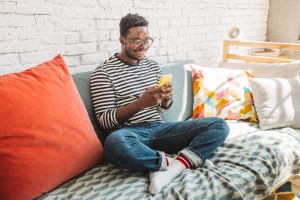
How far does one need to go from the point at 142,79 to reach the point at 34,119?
0.68 m

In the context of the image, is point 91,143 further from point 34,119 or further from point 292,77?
point 292,77

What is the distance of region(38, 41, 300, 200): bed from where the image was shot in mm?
1097

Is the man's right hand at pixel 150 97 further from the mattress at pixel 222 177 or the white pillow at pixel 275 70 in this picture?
the white pillow at pixel 275 70

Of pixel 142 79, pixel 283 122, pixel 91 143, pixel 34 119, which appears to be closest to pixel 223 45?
pixel 283 122

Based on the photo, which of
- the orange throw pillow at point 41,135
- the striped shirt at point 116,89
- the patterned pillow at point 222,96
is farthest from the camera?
the patterned pillow at point 222,96

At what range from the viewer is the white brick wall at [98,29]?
142cm

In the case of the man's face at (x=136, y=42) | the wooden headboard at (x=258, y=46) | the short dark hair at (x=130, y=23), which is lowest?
the wooden headboard at (x=258, y=46)

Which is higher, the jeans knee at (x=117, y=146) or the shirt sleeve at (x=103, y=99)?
the shirt sleeve at (x=103, y=99)

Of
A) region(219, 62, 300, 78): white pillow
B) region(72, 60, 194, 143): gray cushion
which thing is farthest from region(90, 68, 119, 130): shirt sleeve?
region(219, 62, 300, 78): white pillow

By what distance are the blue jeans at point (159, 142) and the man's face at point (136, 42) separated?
0.37 meters

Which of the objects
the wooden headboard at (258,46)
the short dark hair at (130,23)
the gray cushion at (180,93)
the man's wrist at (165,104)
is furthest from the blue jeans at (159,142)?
the wooden headboard at (258,46)

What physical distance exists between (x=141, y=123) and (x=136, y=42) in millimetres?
412

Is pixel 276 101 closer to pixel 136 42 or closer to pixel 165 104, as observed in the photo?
pixel 165 104

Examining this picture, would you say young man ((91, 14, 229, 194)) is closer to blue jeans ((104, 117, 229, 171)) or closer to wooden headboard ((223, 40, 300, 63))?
blue jeans ((104, 117, 229, 171))
